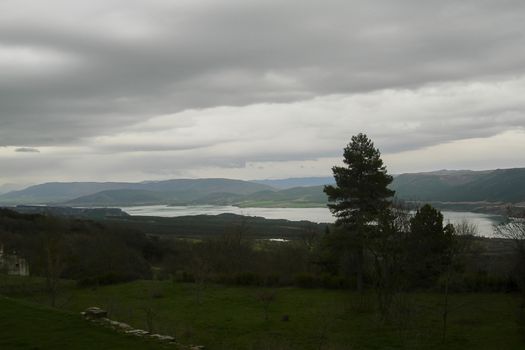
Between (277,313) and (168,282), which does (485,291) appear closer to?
(277,313)

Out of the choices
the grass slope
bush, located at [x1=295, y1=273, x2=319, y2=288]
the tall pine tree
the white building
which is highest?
the tall pine tree

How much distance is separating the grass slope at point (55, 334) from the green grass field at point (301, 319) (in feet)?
0.38

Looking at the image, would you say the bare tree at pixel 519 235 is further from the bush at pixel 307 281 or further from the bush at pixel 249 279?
the bush at pixel 249 279

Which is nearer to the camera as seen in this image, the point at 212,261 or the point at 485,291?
the point at 485,291

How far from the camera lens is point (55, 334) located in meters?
14.8

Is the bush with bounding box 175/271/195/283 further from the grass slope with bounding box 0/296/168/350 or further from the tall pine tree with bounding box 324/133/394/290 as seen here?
the grass slope with bounding box 0/296/168/350

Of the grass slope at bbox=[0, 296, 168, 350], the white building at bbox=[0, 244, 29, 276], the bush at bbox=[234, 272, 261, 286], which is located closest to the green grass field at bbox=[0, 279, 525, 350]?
the grass slope at bbox=[0, 296, 168, 350]

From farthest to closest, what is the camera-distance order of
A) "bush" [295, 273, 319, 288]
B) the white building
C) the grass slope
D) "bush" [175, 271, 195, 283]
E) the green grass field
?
1. the white building
2. "bush" [175, 271, 195, 283]
3. "bush" [295, 273, 319, 288]
4. the green grass field
5. the grass slope

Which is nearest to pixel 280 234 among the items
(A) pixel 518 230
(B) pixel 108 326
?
(A) pixel 518 230

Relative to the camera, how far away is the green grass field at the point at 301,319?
71.2ft

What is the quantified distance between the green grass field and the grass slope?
0.12 metres

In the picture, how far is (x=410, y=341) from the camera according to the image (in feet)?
72.0

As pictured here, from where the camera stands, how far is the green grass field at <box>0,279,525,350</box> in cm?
2169

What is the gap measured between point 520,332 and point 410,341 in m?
5.78
